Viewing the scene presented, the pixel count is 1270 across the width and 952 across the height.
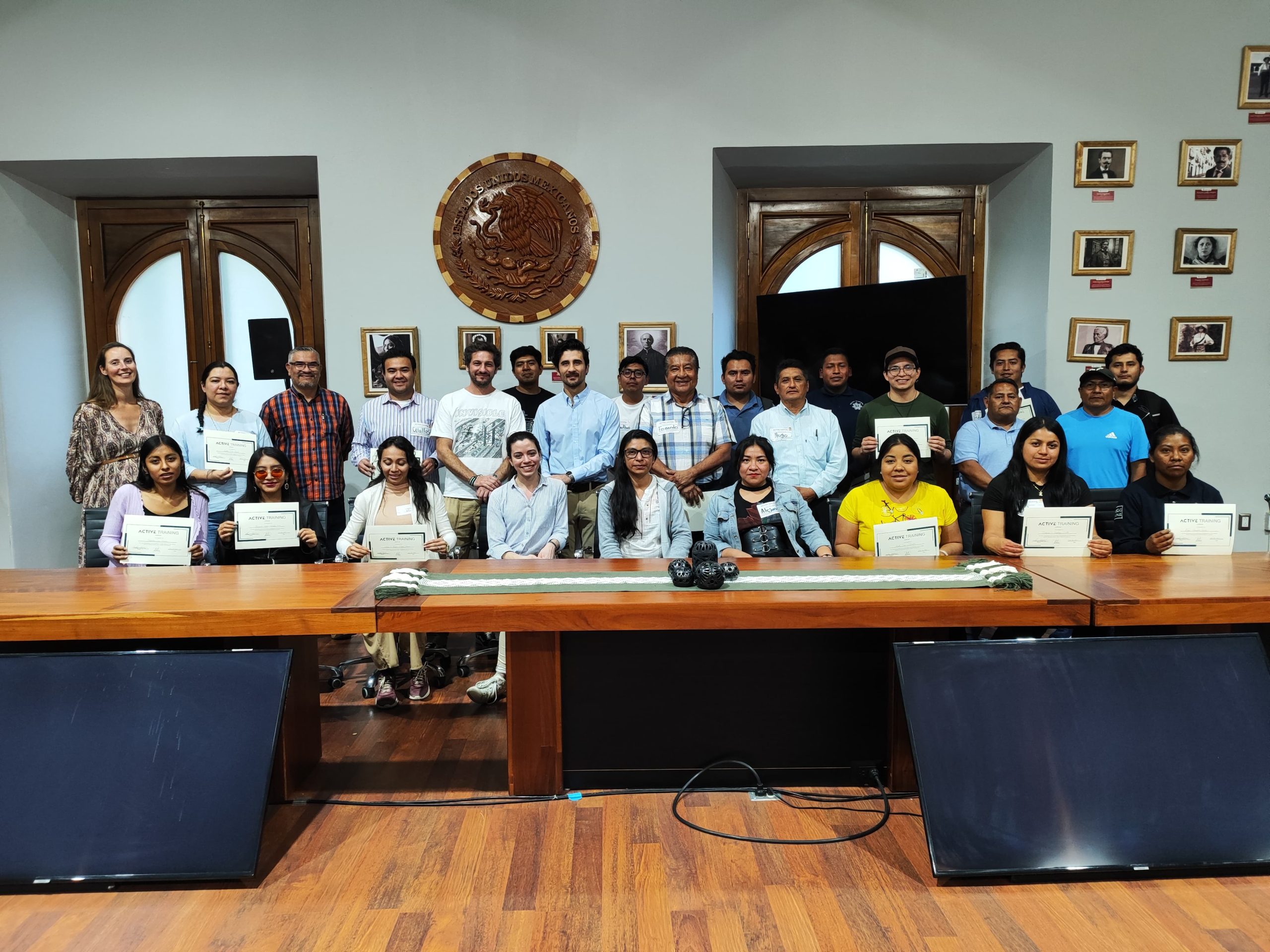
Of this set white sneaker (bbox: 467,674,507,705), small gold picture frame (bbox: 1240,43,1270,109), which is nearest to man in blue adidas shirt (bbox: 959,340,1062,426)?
small gold picture frame (bbox: 1240,43,1270,109)

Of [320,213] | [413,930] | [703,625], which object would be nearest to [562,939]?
[413,930]

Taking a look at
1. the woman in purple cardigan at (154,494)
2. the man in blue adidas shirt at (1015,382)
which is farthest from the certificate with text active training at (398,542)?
the man in blue adidas shirt at (1015,382)

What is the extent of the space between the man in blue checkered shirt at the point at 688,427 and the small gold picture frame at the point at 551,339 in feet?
3.62

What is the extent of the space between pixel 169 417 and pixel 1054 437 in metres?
5.94

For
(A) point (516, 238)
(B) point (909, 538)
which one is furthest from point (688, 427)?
(A) point (516, 238)

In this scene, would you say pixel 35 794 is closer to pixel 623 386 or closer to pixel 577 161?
pixel 623 386

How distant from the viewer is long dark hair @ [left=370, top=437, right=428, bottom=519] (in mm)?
3818

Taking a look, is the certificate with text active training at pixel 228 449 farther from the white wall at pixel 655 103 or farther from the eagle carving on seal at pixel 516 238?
the eagle carving on seal at pixel 516 238

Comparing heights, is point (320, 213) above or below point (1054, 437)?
above

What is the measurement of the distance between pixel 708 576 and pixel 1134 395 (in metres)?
3.34

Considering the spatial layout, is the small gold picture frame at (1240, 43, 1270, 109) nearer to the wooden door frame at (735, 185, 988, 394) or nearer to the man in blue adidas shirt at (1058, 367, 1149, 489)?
the wooden door frame at (735, 185, 988, 394)

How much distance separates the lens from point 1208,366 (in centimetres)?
525

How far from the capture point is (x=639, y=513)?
3732mm

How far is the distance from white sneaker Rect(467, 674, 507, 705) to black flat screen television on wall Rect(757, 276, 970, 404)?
2576mm
